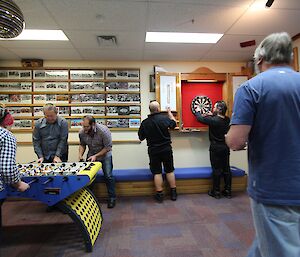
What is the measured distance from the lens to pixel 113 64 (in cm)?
433

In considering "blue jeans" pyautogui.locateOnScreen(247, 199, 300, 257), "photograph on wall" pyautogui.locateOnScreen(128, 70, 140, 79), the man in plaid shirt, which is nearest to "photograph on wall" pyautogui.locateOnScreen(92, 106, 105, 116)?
"photograph on wall" pyautogui.locateOnScreen(128, 70, 140, 79)

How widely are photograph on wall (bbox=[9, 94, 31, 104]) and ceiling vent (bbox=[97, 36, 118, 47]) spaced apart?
1866mm

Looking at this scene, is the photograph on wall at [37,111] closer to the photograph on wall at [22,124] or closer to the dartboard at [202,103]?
the photograph on wall at [22,124]

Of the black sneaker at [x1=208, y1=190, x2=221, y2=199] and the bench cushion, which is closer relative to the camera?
the black sneaker at [x1=208, y1=190, x2=221, y2=199]

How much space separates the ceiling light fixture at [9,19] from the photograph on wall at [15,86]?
2.66 metres

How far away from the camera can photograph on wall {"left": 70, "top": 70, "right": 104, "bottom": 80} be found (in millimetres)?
4258

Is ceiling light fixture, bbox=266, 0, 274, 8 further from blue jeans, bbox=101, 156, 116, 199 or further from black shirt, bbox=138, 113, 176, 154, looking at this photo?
blue jeans, bbox=101, 156, 116, 199

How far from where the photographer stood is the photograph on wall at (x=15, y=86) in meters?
4.18

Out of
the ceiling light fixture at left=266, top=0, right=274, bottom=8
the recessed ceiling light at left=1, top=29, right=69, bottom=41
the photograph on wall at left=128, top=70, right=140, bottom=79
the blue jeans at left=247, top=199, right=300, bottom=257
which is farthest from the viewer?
the photograph on wall at left=128, top=70, right=140, bottom=79

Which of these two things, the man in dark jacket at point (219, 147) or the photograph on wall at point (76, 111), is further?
the photograph on wall at point (76, 111)

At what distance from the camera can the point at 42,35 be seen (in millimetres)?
3139

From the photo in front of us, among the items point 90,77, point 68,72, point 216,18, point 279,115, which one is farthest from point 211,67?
point 279,115

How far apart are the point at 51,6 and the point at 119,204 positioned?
2809 millimetres

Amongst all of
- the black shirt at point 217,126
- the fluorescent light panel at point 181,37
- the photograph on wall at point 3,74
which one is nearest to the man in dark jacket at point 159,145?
the black shirt at point 217,126
